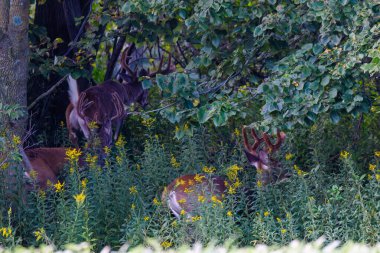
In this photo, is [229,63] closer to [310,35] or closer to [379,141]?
[310,35]

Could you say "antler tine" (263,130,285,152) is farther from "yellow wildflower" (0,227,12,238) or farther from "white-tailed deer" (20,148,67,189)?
"yellow wildflower" (0,227,12,238)

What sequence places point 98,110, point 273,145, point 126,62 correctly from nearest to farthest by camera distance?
1. point 273,145
2. point 98,110
3. point 126,62

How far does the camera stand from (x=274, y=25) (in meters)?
8.43

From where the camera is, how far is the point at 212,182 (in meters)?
8.09

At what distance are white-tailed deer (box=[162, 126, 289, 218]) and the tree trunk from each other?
1842 millimetres

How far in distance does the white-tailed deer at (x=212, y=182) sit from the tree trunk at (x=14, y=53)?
184 centimetres

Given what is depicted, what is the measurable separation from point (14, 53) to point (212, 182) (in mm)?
2597

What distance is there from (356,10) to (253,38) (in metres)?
1.60

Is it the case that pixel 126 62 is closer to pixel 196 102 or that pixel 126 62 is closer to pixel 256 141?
pixel 256 141

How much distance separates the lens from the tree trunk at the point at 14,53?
28.5ft

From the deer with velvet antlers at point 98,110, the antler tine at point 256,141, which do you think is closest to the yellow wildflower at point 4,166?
the deer with velvet antlers at point 98,110

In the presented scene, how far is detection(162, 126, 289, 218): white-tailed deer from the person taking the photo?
8.06 metres

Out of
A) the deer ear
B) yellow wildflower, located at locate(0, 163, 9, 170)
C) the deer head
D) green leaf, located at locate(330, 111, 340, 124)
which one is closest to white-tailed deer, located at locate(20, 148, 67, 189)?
yellow wildflower, located at locate(0, 163, 9, 170)

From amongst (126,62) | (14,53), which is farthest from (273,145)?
(126,62)
